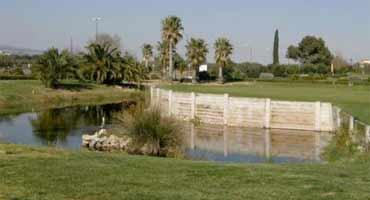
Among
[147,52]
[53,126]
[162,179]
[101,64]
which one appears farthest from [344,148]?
[147,52]

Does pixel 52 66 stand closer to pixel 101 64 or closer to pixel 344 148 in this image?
pixel 101 64

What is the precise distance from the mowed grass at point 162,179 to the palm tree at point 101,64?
66829 millimetres

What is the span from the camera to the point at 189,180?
1005cm

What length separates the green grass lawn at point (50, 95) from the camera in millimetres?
55438

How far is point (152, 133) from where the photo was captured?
757 inches

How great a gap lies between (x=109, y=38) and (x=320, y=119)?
95689 mm

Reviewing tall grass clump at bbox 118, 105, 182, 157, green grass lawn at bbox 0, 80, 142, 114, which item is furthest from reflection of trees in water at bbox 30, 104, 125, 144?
tall grass clump at bbox 118, 105, 182, 157

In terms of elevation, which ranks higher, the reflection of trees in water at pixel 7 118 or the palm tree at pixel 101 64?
the palm tree at pixel 101 64

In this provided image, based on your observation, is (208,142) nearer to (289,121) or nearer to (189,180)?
(289,121)

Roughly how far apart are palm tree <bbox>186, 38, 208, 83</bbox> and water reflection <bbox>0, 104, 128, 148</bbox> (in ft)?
165

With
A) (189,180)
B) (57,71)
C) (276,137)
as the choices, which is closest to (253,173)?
(189,180)

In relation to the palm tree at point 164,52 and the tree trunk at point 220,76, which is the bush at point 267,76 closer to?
the tree trunk at point 220,76

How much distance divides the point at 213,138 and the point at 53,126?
10.6 metres

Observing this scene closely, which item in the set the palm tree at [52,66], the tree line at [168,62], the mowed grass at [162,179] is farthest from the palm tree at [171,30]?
the mowed grass at [162,179]
